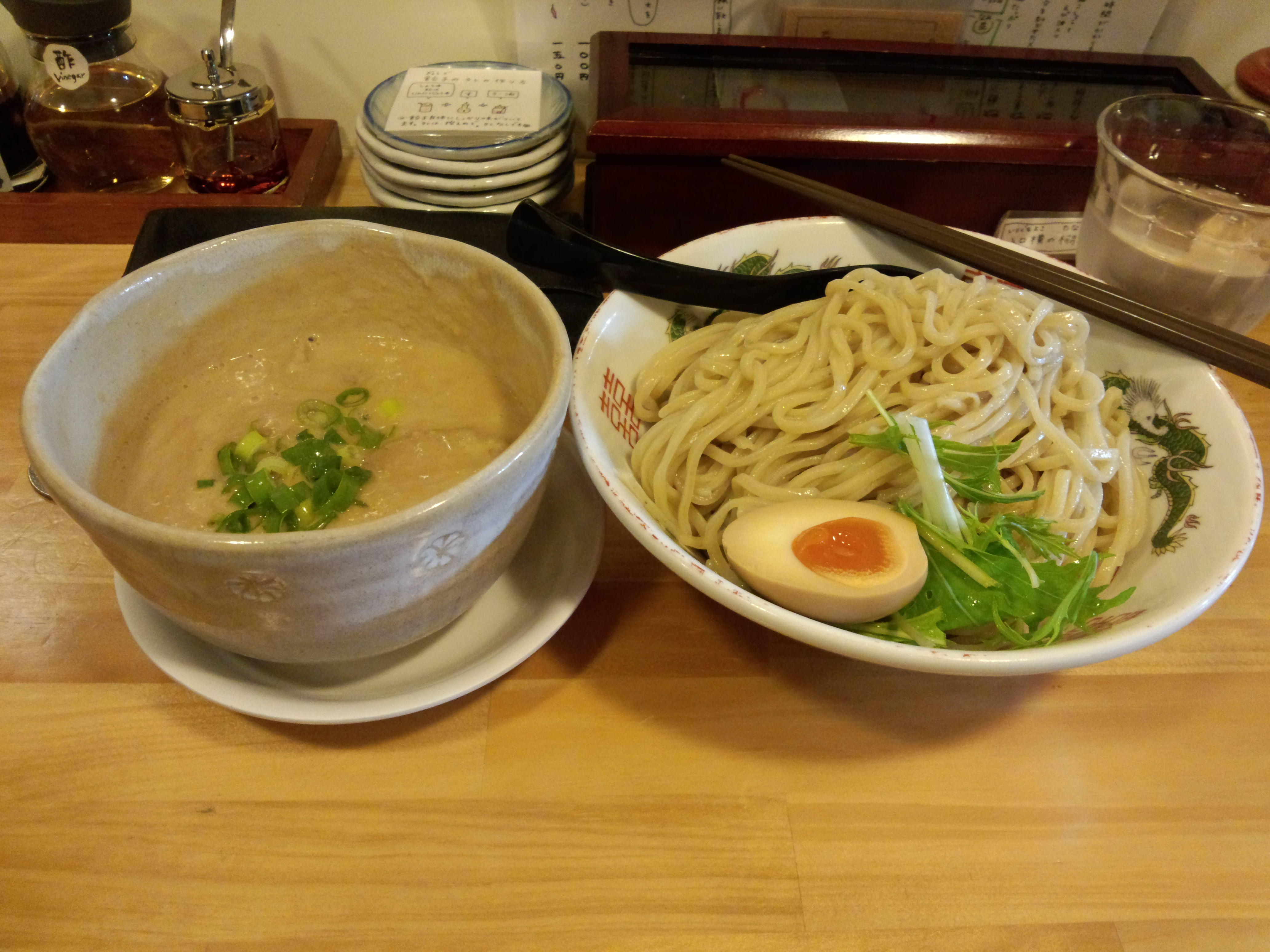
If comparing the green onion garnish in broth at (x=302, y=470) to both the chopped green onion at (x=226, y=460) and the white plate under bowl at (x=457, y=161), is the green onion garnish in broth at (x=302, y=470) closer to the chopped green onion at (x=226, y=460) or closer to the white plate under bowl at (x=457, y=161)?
the chopped green onion at (x=226, y=460)

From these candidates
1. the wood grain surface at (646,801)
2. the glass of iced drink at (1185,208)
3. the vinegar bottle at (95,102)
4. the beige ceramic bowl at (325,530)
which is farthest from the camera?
the vinegar bottle at (95,102)

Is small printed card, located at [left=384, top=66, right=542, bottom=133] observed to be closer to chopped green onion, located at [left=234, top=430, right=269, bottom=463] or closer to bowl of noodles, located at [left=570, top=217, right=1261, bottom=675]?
bowl of noodles, located at [left=570, top=217, right=1261, bottom=675]

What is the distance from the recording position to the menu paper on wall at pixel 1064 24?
1.81 m

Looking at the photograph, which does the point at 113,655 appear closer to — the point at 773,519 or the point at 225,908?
the point at 225,908

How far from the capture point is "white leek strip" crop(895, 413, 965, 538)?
37.5 inches

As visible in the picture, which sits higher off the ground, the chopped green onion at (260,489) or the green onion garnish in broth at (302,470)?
the chopped green onion at (260,489)

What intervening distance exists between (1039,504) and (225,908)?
3.43ft

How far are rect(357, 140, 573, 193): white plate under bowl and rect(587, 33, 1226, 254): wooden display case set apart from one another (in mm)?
123

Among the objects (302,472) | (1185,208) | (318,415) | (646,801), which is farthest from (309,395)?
(1185,208)

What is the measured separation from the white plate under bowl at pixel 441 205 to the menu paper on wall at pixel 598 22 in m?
0.24

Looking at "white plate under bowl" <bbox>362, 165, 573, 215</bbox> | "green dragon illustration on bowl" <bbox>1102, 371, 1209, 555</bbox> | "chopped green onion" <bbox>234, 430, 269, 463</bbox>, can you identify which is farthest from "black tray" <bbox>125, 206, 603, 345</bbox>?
"green dragon illustration on bowl" <bbox>1102, 371, 1209, 555</bbox>

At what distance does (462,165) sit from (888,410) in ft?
3.22

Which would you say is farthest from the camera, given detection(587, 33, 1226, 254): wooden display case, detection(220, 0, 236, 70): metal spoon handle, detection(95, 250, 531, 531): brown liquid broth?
detection(220, 0, 236, 70): metal spoon handle

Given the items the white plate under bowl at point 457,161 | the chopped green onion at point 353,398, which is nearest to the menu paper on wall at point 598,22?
the white plate under bowl at point 457,161
